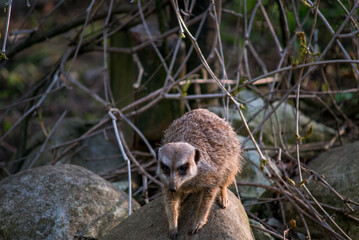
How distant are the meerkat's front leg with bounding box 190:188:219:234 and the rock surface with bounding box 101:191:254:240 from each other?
4 centimetres

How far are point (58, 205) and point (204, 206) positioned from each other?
1.44m

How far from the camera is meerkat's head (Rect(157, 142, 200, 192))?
3.12 meters

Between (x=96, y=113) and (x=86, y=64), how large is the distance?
9.63ft

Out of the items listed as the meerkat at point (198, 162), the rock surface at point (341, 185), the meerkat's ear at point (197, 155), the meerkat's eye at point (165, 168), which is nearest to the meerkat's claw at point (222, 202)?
the meerkat at point (198, 162)

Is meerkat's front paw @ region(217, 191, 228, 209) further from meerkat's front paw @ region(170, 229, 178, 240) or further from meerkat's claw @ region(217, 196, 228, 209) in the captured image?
meerkat's front paw @ region(170, 229, 178, 240)

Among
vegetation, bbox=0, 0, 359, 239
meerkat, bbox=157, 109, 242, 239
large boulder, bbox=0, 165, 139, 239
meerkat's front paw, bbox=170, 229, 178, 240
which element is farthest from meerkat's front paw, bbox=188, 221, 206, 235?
vegetation, bbox=0, 0, 359, 239

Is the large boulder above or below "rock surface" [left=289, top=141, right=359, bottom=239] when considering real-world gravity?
above

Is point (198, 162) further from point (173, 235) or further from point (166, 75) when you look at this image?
point (166, 75)

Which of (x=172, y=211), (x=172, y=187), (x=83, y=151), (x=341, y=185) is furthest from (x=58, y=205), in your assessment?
(x=341, y=185)

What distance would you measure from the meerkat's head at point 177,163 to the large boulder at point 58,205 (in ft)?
3.34

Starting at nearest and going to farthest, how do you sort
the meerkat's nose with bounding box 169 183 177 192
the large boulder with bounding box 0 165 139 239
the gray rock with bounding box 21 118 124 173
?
the meerkat's nose with bounding box 169 183 177 192
the large boulder with bounding box 0 165 139 239
the gray rock with bounding box 21 118 124 173

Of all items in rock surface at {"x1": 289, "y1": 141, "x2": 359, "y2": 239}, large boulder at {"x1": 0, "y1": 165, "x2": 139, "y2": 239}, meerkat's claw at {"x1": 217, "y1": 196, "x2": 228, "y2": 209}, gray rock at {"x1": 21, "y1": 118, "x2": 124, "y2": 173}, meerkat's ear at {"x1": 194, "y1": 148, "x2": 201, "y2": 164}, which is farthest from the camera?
gray rock at {"x1": 21, "y1": 118, "x2": 124, "y2": 173}

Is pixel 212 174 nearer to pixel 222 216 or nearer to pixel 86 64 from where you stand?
pixel 222 216

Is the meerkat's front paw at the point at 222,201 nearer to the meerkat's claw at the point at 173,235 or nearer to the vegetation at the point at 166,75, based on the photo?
the meerkat's claw at the point at 173,235
